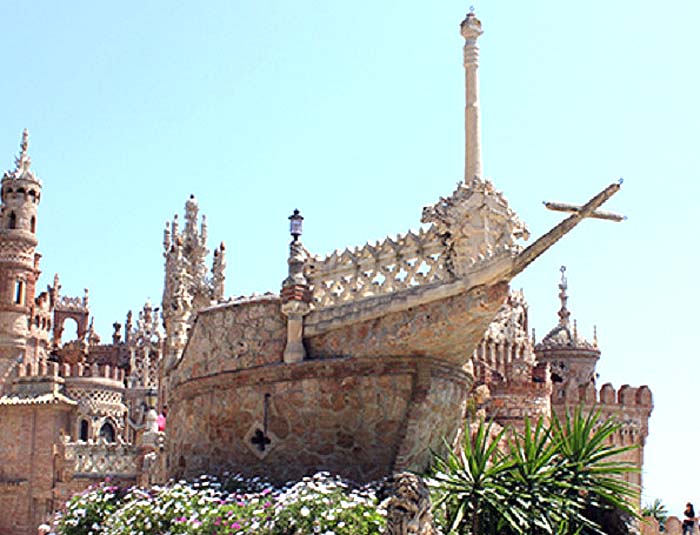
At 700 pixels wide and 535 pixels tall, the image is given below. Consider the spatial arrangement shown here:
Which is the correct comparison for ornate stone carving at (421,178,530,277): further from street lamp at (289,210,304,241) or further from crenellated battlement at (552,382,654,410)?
crenellated battlement at (552,382,654,410)

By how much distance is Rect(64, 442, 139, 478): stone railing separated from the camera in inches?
1421

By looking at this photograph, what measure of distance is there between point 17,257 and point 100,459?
1566 cm

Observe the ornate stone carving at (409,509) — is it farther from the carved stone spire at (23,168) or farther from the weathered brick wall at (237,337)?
the carved stone spire at (23,168)

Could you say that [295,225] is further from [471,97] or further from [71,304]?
[71,304]

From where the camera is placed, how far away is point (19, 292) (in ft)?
163

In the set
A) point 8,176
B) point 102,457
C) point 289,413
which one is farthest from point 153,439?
point 8,176

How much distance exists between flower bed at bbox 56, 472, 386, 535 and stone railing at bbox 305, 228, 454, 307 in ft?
8.67

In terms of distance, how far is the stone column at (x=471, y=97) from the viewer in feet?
47.9

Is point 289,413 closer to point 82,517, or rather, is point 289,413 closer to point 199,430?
point 199,430

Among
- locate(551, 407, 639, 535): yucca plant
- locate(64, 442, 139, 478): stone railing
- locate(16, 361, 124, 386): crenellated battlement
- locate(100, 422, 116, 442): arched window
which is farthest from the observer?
locate(100, 422, 116, 442): arched window

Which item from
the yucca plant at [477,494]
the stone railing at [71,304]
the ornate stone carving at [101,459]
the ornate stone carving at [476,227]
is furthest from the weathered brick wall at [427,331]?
the stone railing at [71,304]

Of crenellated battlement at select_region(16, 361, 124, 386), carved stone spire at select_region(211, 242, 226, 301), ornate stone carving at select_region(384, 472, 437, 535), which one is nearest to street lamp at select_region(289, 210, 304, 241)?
ornate stone carving at select_region(384, 472, 437, 535)

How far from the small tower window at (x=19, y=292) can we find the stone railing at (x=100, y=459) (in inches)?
506

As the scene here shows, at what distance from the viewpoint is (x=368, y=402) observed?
14.1 metres
